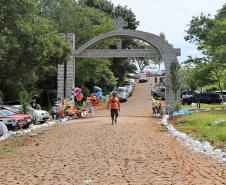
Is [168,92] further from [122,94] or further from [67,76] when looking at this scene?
[122,94]

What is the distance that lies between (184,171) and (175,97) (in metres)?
29.0

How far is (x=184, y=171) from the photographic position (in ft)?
37.7

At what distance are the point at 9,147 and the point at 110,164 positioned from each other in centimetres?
610

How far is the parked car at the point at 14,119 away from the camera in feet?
84.5

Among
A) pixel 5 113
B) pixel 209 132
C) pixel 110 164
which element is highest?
pixel 5 113

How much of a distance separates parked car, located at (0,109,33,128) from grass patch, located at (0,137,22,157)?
5086 millimetres

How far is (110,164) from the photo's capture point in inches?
493

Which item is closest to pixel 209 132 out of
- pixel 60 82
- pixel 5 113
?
pixel 5 113

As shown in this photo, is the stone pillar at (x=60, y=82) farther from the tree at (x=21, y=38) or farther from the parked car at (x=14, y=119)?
the tree at (x=21, y=38)

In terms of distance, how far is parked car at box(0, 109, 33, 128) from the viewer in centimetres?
2577

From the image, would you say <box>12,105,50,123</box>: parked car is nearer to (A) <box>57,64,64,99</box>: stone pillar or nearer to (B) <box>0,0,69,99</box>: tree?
(B) <box>0,0,69,99</box>: tree

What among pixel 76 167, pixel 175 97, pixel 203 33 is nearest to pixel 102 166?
pixel 76 167

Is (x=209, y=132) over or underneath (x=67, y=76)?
underneath

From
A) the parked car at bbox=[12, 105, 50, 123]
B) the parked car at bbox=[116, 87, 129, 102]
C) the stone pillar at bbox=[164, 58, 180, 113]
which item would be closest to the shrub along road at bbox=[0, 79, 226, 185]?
the parked car at bbox=[12, 105, 50, 123]
